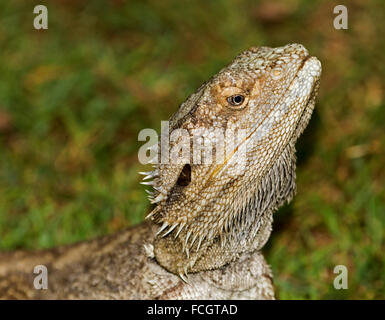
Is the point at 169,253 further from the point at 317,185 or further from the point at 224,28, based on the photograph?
the point at 224,28

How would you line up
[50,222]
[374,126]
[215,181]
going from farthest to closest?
[374,126]
[50,222]
[215,181]

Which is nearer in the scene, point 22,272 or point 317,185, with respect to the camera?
point 22,272

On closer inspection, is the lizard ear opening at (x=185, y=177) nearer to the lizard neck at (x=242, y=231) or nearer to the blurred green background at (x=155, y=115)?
the lizard neck at (x=242, y=231)

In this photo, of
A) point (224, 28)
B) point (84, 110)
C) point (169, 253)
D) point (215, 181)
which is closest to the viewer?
point (215, 181)

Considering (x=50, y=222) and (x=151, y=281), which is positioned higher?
(x=50, y=222)

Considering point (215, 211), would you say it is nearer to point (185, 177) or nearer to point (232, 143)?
point (185, 177)

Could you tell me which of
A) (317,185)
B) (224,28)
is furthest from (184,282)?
(224,28)

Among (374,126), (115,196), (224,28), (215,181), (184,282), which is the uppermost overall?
(224,28)
